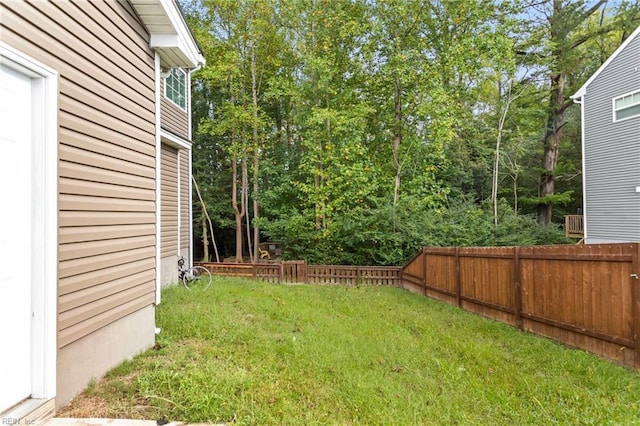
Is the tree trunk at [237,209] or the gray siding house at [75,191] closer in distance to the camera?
the gray siding house at [75,191]

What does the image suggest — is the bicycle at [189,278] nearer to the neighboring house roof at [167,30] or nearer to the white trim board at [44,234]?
the neighboring house roof at [167,30]

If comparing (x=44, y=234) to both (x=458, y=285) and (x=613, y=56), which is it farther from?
(x=613, y=56)

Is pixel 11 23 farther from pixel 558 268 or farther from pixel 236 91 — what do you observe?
pixel 236 91

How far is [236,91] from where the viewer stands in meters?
15.1

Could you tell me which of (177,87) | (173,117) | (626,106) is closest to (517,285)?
(173,117)

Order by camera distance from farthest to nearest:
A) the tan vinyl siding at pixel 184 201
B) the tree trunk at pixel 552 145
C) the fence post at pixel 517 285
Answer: the tree trunk at pixel 552 145
the tan vinyl siding at pixel 184 201
the fence post at pixel 517 285

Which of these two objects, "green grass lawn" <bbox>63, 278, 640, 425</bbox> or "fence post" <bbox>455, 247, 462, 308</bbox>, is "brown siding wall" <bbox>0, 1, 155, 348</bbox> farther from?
"fence post" <bbox>455, 247, 462, 308</bbox>

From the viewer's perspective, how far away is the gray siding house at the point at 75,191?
2.20 meters

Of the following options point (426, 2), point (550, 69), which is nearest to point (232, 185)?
point (426, 2)

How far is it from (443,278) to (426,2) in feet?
35.5

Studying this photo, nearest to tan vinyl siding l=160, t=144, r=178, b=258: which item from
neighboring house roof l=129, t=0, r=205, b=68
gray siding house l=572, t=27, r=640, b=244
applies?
neighboring house roof l=129, t=0, r=205, b=68

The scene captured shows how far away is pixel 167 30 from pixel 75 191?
91.7 inches

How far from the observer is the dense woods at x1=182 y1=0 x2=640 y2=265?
1203cm

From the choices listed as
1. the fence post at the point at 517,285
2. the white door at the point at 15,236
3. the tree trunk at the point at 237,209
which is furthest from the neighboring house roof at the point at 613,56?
the white door at the point at 15,236
